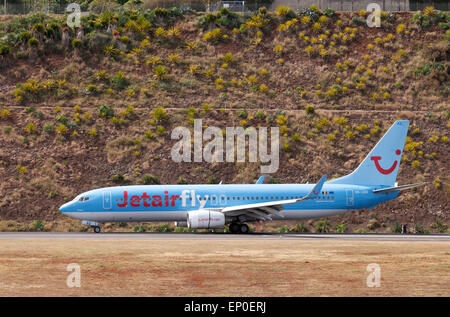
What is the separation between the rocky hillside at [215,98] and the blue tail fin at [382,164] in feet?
19.7

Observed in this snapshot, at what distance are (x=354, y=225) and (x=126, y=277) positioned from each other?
39803mm

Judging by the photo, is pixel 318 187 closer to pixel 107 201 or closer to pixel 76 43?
pixel 107 201

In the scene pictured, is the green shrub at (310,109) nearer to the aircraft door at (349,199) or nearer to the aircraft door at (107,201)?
the aircraft door at (349,199)

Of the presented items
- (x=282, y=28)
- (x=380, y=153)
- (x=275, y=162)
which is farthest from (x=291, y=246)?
(x=282, y=28)

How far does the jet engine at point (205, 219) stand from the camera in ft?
161

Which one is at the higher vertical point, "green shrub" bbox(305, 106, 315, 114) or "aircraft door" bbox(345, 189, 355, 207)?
"green shrub" bbox(305, 106, 315, 114)

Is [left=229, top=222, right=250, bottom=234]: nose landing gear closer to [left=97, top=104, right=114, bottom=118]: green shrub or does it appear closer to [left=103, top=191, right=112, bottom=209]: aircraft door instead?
[left=103, top=191, right=112, bottom=209]: aircraft door

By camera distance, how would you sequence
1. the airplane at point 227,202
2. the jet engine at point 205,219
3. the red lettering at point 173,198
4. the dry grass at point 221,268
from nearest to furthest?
the dry grass at point 221,268
the jet engine at point 205,219
the airplane at point 227,202
the red lettering at point 173,198

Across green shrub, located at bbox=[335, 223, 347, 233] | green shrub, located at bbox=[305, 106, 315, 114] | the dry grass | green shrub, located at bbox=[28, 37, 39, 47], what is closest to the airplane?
green shrub, located at bbox=[335, 223, 347, 233]

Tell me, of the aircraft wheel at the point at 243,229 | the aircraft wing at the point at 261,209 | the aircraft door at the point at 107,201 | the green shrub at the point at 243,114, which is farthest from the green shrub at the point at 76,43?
the aircraft wheel at the point at 243,229

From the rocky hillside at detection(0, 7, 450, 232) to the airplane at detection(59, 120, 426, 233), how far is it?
6.23 m

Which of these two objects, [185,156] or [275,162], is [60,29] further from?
[275,162]

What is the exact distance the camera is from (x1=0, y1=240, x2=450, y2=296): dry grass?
2191 centimetres

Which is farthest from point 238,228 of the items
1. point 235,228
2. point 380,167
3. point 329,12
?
point 329,12
